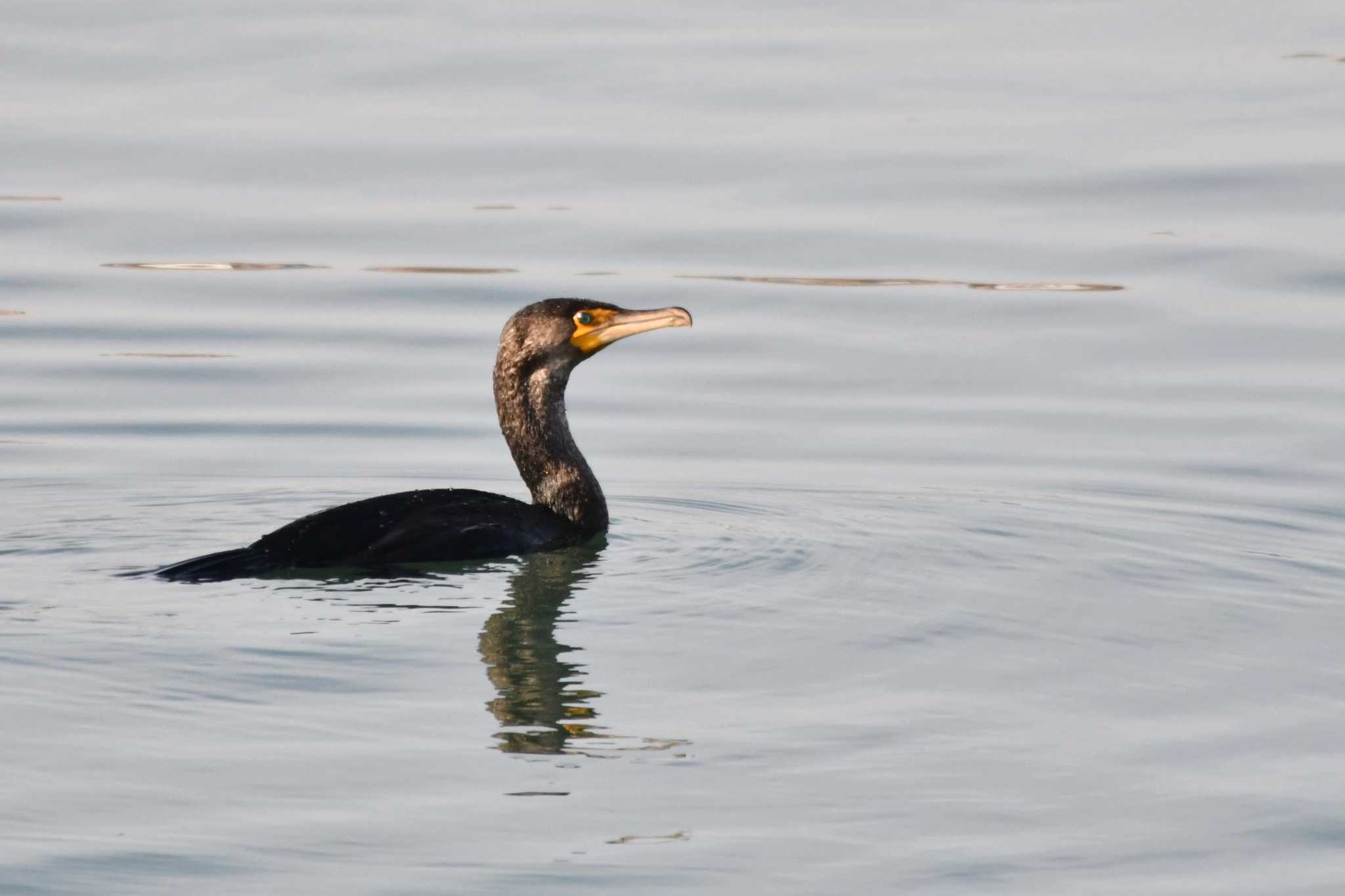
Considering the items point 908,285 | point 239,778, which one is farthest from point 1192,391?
point 239,778

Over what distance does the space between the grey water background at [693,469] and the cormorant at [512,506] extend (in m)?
0.21

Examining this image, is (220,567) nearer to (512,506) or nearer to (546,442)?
(512,506)

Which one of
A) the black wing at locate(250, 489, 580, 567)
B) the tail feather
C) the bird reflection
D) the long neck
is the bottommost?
the bird reflection

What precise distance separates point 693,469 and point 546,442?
146 cm

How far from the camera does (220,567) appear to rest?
9.49m

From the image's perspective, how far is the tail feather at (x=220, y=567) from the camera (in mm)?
9461

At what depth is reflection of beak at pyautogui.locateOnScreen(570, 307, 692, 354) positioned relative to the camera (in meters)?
10.8

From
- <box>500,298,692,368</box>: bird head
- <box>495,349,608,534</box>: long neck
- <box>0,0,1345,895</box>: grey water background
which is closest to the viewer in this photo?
<box>0,0,1345,895</box>: grey water background

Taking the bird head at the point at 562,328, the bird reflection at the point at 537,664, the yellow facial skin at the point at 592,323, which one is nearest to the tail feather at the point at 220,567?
the bird reflection at the point at 537,664

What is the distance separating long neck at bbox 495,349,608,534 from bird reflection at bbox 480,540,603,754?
1.93 ft

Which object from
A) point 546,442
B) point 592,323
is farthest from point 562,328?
point 546,442

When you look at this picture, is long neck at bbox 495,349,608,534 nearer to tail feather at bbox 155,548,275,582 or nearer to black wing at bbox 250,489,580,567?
black wing at bbox 250,489,580,567

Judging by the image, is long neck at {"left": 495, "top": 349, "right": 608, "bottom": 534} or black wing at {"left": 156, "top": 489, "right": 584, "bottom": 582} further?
long neck at {"left": 495, "top": 349, "right": 608, "bottom": 534}

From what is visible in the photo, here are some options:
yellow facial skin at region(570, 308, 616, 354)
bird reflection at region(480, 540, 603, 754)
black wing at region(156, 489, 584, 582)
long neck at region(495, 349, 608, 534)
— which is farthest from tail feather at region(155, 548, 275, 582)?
yellow facial skin at region(570, 308, 616, 354)
